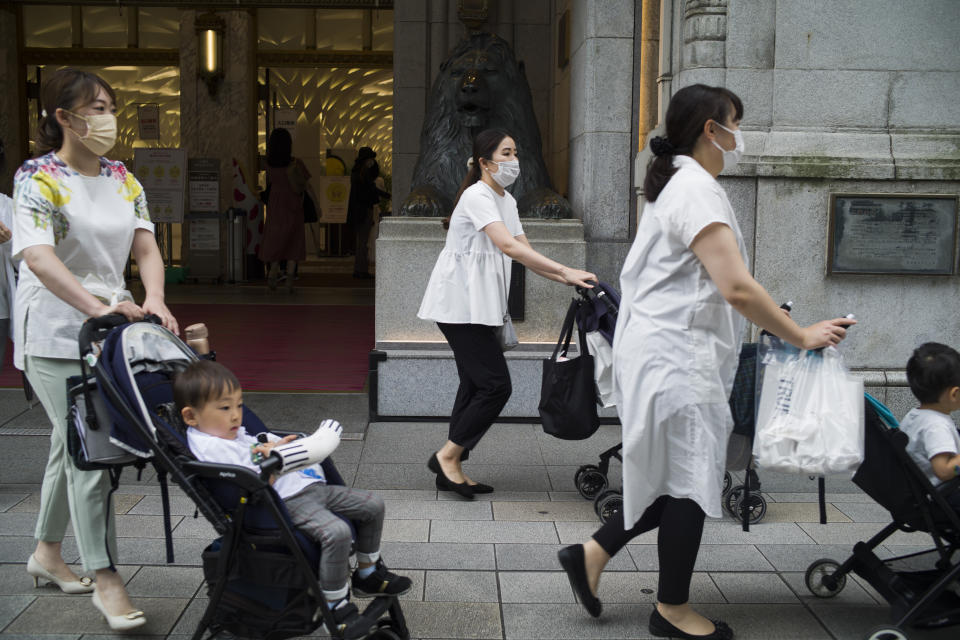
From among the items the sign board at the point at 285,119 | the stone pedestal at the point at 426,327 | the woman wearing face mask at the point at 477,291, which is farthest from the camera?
the sign board at the point at 285,119

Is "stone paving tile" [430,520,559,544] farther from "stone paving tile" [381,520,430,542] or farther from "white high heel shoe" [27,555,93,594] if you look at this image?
"white high heel shoe" [27,555,93,594]

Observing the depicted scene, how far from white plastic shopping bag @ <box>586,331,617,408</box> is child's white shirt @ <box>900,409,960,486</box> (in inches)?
56.8

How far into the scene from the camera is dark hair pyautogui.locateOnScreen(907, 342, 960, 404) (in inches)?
144

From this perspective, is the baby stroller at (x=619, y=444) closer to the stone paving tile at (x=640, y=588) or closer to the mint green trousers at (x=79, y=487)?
the stone paving tile at (x=640, y=588)

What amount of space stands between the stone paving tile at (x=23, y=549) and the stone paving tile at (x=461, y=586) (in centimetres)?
156

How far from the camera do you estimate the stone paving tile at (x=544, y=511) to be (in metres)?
5.12

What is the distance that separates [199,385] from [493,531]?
2.05 m

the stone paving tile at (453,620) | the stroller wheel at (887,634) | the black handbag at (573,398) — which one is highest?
the black handbag at (573,398)

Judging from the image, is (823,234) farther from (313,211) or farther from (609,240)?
(313,211)

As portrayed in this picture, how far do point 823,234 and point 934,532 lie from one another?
2.78 m

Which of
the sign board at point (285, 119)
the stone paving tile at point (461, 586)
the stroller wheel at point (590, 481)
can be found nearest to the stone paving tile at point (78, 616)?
the stone paving tile at point (461, 586)

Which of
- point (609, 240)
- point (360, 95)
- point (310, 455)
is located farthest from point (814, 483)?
point (360, 95)

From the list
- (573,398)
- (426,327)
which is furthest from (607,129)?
(573,398)

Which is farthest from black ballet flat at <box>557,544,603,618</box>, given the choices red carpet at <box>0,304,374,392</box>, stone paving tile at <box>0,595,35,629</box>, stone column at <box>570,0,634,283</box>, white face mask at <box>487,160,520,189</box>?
red carpet at <box>0,304,374,392</box>
